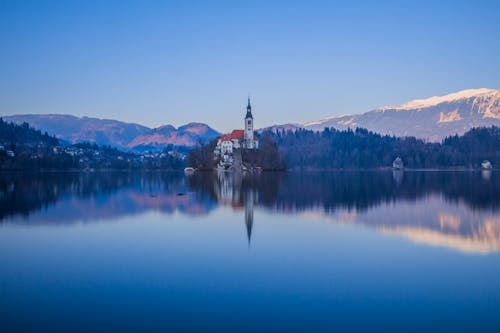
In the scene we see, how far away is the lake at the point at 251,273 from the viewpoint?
31.3ft

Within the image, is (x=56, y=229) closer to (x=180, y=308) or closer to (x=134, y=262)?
(x=134, y=262)

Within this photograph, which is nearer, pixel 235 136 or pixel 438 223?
pixel 438 223

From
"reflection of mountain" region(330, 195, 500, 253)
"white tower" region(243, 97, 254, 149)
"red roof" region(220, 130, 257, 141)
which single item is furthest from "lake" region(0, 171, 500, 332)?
"red roof" region(220, 130, 257, 141)

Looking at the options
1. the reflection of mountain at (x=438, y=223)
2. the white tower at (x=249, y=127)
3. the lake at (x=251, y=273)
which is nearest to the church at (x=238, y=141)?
the white tower at (x=249, y=127)

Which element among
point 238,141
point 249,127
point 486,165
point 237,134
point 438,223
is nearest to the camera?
point 438,223

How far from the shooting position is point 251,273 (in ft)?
44.0

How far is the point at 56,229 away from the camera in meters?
21.7

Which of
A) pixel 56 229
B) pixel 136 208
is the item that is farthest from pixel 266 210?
pixel 56 229

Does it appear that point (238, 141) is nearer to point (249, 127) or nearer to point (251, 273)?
point (249, 127)

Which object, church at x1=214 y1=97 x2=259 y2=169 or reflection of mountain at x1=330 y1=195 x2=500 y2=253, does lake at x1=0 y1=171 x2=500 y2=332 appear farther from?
church at x1=214 y1=97 x2=259 y2=169

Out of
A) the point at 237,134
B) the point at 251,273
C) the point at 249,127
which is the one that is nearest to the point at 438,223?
the point at 251,273

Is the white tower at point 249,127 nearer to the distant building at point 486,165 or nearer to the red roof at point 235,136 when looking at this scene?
the red roof at point 235,136

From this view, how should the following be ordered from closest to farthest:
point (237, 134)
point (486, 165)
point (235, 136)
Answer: point (235, 136) < point (237, 134) < point (486, 165)

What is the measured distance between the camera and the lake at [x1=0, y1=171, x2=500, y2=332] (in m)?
9.53
